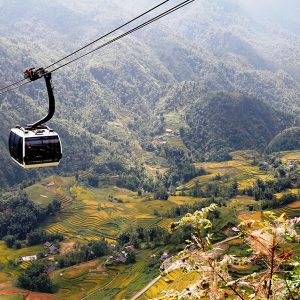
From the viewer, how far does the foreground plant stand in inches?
163

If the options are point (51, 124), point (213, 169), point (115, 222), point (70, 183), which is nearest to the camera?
point (115, 222)

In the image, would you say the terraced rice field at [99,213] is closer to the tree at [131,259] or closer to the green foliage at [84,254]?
A: the green foliage at [84,254]

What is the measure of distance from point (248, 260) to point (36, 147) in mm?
9848

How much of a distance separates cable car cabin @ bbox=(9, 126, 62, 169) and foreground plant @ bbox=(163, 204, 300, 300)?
360 inches

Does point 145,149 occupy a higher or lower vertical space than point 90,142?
lower

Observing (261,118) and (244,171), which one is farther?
(261,118)

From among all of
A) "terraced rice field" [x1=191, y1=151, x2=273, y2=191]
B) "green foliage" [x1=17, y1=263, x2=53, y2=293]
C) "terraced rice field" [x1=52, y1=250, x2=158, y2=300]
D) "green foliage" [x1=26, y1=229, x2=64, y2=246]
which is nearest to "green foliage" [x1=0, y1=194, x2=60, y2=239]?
"green foliage" [x1=26, y1=229, x2=64, y2=246]

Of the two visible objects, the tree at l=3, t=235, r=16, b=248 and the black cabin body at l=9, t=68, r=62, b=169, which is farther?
the tree at l=3, t=235, r=16, b=248

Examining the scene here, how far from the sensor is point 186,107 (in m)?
176

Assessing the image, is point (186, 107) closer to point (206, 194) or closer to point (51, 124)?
point (51, 124)

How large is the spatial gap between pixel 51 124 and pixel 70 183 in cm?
4470

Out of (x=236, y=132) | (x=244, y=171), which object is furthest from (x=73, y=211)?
(x=236, y=132)

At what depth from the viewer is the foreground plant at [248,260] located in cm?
415

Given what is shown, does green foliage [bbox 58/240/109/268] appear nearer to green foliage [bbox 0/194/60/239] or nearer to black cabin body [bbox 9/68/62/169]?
green foliage [bbox 0/194/60/239]
